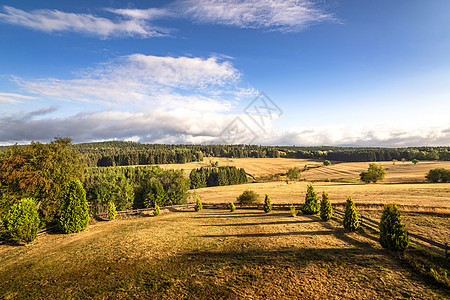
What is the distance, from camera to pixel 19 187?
27594 mm

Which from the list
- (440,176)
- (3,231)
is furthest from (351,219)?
(440,176)

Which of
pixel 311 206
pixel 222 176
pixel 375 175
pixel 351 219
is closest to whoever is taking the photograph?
pixel 351 219

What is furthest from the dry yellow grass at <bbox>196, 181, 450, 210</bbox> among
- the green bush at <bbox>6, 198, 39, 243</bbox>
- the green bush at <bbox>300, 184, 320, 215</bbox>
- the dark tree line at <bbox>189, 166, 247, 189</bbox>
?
the dark tree line at <bbox>189, 166, 247, 189</bbox>

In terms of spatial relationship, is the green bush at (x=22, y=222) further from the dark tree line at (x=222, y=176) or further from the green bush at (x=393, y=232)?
the dark tree line at (x=222, y=176)

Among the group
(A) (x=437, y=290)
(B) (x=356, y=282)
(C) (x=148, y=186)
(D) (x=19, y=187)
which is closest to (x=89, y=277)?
(B) (x=356, y=282)

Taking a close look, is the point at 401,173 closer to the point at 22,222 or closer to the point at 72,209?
the point at 72,209

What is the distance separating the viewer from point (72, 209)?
989 inches

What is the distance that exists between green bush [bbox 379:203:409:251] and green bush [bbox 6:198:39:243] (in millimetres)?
33968

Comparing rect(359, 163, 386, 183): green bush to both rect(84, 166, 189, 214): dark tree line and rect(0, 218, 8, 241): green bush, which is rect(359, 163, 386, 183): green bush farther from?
rect(0, 218, 8, 241): green bush

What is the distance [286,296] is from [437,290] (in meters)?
8.54

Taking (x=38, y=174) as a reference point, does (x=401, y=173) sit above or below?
below

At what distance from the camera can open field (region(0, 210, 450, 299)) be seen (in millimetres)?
10945

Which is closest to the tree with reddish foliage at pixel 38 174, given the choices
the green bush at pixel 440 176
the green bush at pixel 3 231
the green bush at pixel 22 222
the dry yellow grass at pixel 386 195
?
the green bush at pixel 3 231

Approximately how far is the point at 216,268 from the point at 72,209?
21.9 meters
